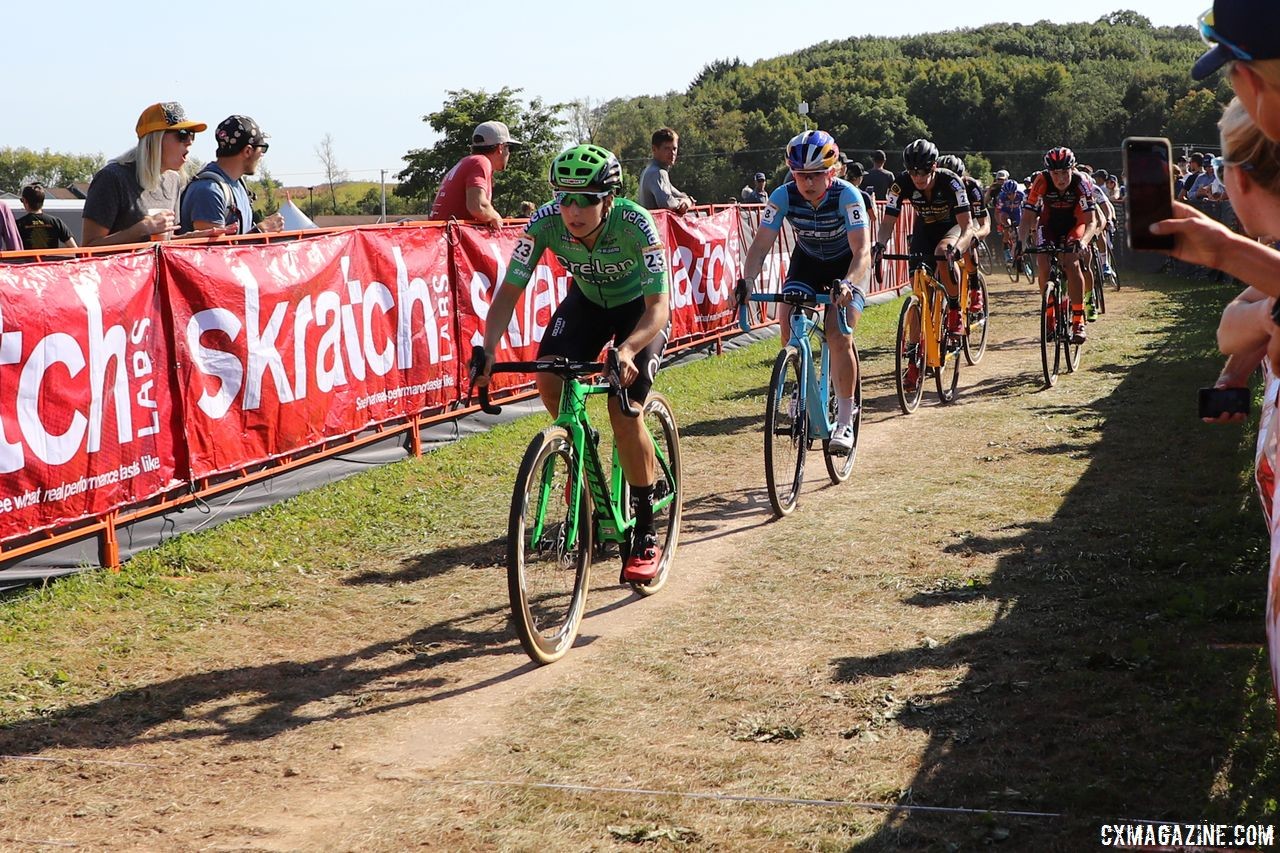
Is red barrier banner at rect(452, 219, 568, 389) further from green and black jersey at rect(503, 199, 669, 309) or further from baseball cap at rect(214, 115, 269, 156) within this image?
green and black jersey at rect(503, 199, 669, 309)

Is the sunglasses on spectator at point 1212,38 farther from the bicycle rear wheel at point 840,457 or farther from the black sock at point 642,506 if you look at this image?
the bicycle rear wheel at point 840,457

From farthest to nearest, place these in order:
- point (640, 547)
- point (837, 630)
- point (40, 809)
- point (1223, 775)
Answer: point (640, 547), point (837, 630), point (40, 809), point (1223, 775)

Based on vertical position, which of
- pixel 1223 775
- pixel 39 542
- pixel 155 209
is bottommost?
pixel 1223 775

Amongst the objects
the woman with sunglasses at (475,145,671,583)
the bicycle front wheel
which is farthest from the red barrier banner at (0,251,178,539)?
the bicycle front wheel

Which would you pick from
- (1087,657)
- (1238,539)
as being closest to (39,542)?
(1087,657)

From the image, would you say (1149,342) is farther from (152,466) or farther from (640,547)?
(152,466)

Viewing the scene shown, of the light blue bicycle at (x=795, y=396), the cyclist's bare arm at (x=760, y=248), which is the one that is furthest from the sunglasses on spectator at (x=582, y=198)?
the cyclist's bare arm at (x=760, y=248)

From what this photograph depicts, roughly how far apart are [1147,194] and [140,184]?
7.02m

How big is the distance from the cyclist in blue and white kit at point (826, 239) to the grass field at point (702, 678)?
829mm

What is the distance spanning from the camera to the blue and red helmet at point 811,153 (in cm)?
861

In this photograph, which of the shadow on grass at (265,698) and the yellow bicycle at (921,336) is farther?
the yellow bicycle at (921,336)

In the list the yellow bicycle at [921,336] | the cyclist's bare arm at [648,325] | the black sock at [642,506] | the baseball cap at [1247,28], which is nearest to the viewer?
the baseball cap at [1247,28]

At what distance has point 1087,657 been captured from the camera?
5203 mm

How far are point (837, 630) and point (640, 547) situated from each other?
1.15 m
